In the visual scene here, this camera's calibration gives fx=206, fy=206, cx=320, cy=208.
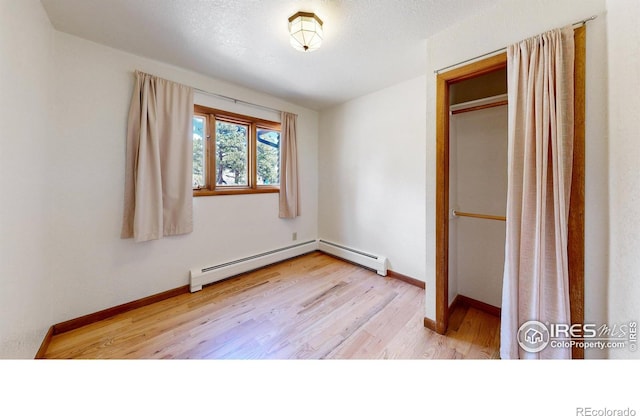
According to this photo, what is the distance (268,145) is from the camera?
9.78 feet

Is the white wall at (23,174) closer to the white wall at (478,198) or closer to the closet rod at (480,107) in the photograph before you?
the white wall at (478,198)

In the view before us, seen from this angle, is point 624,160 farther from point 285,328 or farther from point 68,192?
point 68,192

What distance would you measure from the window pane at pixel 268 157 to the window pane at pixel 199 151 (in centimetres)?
69

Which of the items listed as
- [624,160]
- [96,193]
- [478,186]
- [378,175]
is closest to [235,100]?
[96,193]

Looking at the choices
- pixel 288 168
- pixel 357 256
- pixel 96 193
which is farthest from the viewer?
pixel 288 168

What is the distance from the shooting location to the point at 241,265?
2.59m

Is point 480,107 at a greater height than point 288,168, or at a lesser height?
greater

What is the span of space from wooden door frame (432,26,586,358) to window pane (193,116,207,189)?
2.40 meters

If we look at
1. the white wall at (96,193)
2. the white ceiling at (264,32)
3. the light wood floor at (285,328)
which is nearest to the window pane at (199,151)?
the white wall at (96,193)

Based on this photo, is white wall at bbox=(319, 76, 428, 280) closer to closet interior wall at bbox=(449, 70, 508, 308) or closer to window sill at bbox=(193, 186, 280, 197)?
closet interior wall at bbox=(449, 70, 508, 308)

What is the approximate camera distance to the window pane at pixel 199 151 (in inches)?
92.3

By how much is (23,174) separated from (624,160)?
10.0ft
